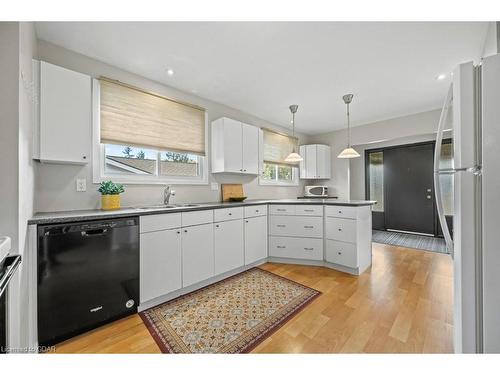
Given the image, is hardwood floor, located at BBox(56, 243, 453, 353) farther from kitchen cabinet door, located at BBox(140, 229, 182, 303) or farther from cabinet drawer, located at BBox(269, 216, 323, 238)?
cabinet drawer, located at BBox(269, 216, 323, 238)

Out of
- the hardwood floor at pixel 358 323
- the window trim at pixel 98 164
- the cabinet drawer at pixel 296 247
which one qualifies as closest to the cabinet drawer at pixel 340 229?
the cabinet drawer at pixel 296 247

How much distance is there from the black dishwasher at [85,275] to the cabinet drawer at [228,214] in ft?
2.87

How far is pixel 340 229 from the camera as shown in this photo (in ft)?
9.01

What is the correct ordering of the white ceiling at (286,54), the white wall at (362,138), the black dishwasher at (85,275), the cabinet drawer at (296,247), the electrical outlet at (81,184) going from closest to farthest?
the black dishwasher at (85,275) < the white ceiling at (286,54) < the electrical outlet at (81,184) < the cabinet drawer at (296,247) < the white wall at (362,138)

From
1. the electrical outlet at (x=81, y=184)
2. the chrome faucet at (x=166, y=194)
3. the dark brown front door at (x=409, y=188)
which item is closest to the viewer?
the electrical outlet at (x=81, y=184)

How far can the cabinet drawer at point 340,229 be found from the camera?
265cm

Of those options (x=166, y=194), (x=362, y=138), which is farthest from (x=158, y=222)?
(x=362, y=138)

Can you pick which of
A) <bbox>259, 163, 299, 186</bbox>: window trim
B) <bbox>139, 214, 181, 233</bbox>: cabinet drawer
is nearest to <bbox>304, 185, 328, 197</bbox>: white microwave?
<bbox>259, 163, 299, 186</bbox>: window trim

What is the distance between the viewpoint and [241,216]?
107 inches

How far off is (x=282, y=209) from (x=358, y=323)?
5.40 feet

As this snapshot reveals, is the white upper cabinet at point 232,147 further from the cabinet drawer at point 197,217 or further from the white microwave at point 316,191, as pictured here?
the white microwave at point 316,191

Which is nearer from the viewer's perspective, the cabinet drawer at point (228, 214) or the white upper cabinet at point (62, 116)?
the white upper cabinet at point (62, 116)

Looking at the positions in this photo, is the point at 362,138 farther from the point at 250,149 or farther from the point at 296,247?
the point at 296,247
